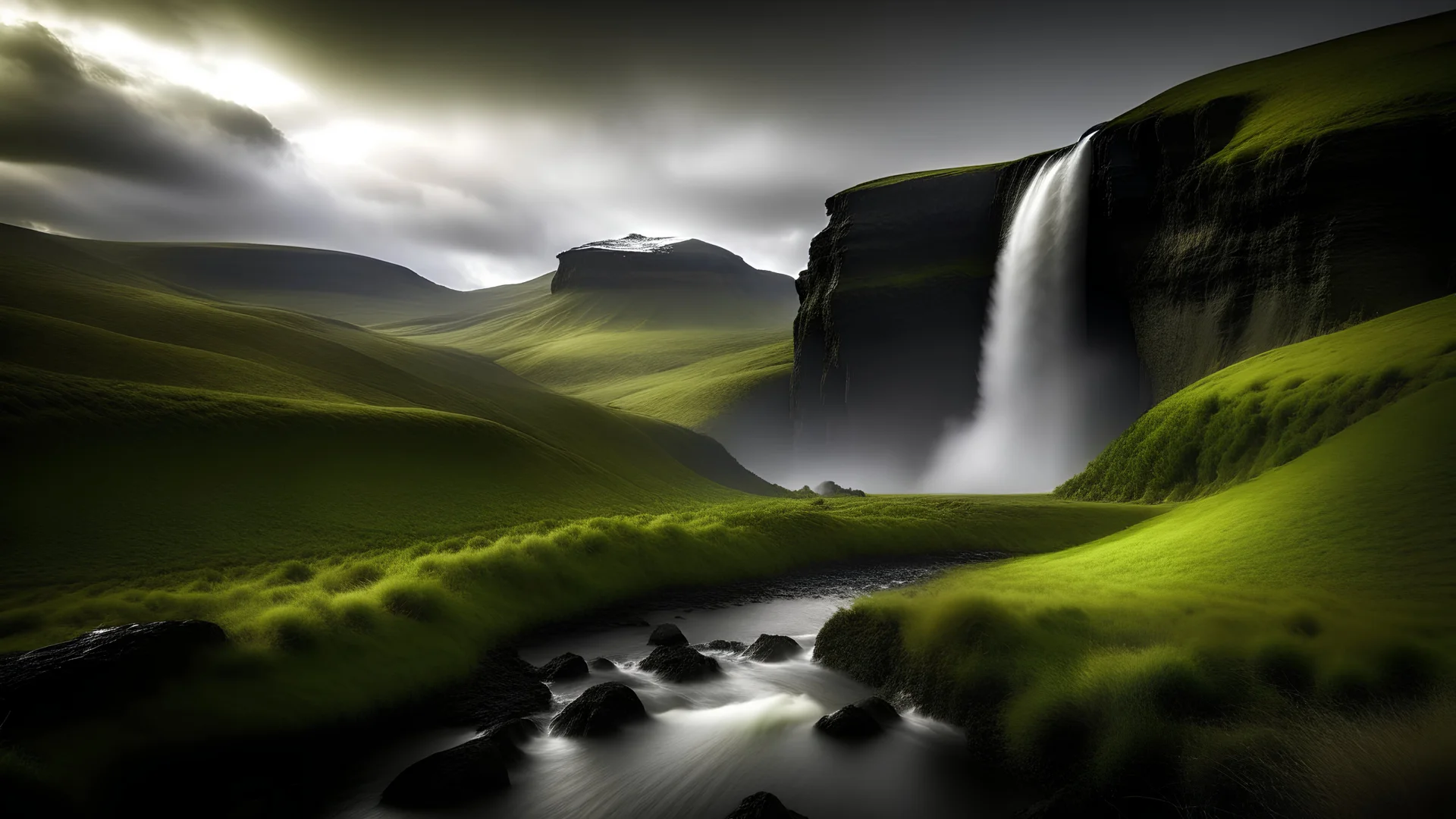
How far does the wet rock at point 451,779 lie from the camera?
38.7ft

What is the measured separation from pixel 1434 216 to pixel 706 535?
5784 cm

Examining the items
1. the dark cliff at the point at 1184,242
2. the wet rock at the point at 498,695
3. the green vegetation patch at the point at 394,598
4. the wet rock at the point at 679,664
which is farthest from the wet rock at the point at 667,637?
the dark cliff at the point at 1184,242

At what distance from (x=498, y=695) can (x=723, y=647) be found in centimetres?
763

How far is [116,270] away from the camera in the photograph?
116562 millimetres

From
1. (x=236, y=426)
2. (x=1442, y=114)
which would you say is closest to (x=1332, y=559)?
(x=236, y=426)

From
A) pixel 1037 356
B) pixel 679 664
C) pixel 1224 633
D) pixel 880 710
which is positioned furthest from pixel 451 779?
pixel 1037 356

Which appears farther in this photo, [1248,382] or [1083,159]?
[1083,159]

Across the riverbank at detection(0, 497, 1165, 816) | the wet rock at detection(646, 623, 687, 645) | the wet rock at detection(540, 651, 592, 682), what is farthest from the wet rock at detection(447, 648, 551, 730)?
the wet rock at detection(646, 623, 687, 645)

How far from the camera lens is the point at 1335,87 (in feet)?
199

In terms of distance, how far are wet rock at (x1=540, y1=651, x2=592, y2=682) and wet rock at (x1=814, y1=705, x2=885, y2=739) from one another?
758 cm

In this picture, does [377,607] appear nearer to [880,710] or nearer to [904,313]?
[880,710]

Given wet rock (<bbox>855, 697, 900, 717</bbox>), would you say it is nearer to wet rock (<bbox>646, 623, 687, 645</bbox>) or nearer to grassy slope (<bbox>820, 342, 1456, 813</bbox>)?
grassy slope (<bbox>820, 342, 1456, 813</bbox>)

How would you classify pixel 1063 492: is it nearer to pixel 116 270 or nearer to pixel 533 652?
pixel 533 652

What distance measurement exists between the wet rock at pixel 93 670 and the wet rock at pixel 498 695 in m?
5.73
